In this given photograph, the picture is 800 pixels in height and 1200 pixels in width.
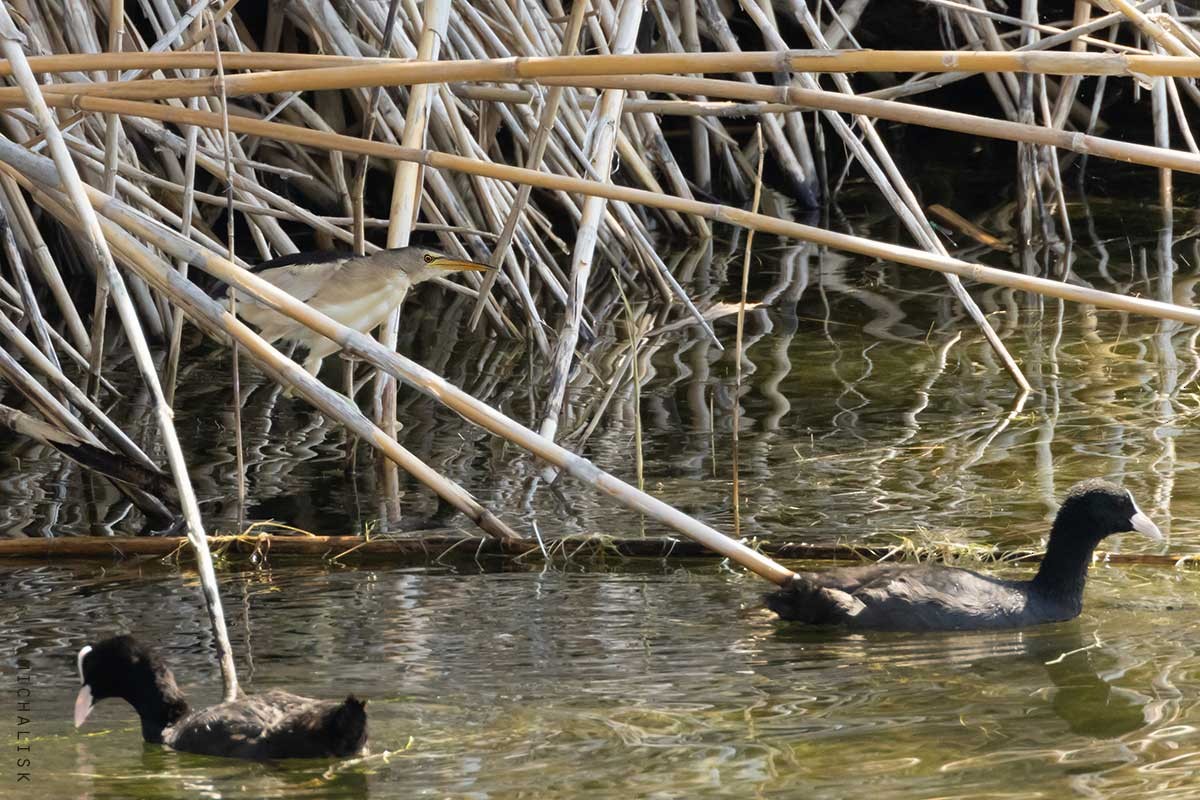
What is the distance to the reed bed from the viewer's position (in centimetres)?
352

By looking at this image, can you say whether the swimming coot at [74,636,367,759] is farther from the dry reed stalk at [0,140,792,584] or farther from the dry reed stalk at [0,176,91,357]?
the dry reed stalk at [0,176,91,357]

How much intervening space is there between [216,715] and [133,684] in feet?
0.76

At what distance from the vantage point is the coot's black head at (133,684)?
11.6 feet

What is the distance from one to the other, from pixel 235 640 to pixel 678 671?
107 cm

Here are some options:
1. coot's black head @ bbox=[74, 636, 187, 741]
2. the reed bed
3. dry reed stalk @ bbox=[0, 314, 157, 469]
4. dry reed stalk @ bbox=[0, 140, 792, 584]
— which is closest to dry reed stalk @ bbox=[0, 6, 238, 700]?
the reed bed

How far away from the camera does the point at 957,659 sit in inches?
159

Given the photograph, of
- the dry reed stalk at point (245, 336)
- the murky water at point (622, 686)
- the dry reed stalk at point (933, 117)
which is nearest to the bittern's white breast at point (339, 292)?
the murky water at point (622, 686)

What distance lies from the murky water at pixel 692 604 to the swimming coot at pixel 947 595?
2.3 inches

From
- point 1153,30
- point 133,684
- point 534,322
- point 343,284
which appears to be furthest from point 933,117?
point 534,322

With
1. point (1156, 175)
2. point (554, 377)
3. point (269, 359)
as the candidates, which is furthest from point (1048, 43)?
point (1156, 175)

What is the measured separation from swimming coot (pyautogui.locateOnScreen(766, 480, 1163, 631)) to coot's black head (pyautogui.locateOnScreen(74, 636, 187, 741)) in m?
1.46

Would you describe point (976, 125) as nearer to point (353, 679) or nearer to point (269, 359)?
point (269, 359)

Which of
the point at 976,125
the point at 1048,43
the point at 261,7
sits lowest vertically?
the point at 976,125

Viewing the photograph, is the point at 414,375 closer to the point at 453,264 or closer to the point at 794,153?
the point at 453,264
